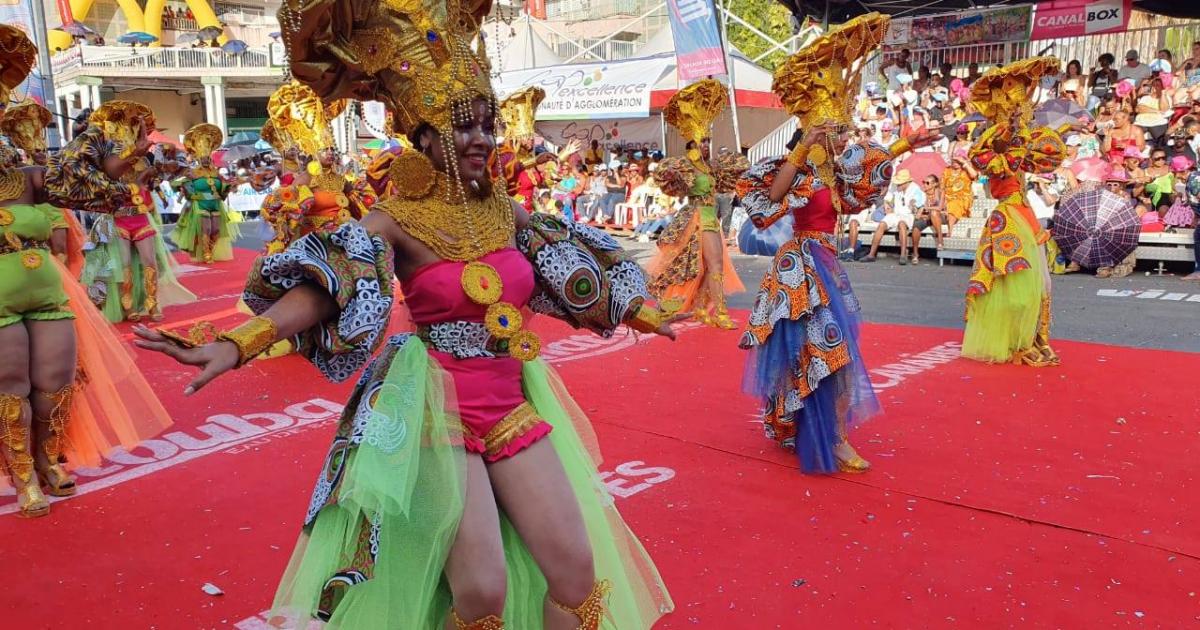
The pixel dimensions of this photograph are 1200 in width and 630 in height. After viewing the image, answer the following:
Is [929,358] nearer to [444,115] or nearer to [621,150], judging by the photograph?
[444,115]

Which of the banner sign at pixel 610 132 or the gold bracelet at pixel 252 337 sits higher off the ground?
the banner sign at pixel 610 132

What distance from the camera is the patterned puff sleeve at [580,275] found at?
9.82ft

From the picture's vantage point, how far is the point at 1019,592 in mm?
3514

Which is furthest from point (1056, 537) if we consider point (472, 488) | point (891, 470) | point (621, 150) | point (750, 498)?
point (621, 150)

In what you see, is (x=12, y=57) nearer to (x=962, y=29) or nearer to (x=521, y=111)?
(x=521, y=111)

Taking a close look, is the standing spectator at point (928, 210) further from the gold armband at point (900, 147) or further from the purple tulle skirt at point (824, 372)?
the purple tulle skirt at point (824, 372)

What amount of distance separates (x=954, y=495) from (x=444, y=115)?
3206 mm

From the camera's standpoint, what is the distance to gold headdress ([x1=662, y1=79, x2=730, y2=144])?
9.12 metres

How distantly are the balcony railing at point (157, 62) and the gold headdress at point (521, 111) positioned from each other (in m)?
28.4

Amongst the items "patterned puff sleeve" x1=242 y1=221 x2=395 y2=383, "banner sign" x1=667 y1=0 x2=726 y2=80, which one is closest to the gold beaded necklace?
"patterned puff sleeve" x1=242 y1=221 x2=395 y2=383

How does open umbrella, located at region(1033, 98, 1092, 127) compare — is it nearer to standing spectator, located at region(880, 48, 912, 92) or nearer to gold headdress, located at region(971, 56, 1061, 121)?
standing spectator, located at region(880, 48, 912, 92)

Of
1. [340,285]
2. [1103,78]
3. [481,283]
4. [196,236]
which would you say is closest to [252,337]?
[340,285]

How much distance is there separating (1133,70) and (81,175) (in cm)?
1681

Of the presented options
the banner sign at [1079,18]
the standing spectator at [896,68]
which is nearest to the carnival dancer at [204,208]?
the standing spectator at [896,68]
